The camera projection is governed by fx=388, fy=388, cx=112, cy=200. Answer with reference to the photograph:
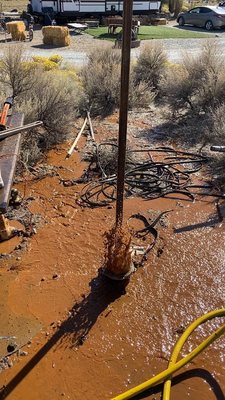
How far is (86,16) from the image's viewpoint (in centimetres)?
2519

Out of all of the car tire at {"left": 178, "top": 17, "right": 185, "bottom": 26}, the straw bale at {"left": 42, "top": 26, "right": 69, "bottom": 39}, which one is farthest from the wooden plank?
the car tire at {"left": 178, "top": 17, "right": 185, "bottom": 26}

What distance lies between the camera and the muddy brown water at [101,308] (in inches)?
132

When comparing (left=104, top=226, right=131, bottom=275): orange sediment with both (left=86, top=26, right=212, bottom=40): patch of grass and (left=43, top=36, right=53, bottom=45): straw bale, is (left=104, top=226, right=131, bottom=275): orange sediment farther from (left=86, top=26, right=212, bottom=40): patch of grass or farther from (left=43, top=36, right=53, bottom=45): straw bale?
(left=86, top=26, right=212, bottom=40): patch of grass

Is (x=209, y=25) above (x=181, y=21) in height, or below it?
below

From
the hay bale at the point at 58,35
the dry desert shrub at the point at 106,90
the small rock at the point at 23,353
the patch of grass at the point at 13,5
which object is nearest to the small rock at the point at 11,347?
the small rock at the point at 23,353

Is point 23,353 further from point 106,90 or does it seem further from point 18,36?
point 18,36

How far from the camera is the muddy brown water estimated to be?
3348 mm

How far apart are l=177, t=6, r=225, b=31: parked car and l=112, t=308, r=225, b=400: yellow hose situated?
77.2ft

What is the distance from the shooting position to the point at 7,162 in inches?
159

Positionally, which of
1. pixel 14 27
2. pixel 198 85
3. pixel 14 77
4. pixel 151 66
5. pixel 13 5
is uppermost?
pixel 13 5

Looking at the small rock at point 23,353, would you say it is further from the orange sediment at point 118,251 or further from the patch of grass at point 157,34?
the patch of grass at point 157,34

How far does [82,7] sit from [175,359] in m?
25.2

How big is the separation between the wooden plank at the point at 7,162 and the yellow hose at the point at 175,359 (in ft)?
5.97

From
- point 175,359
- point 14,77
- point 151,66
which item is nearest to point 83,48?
point 151,66
